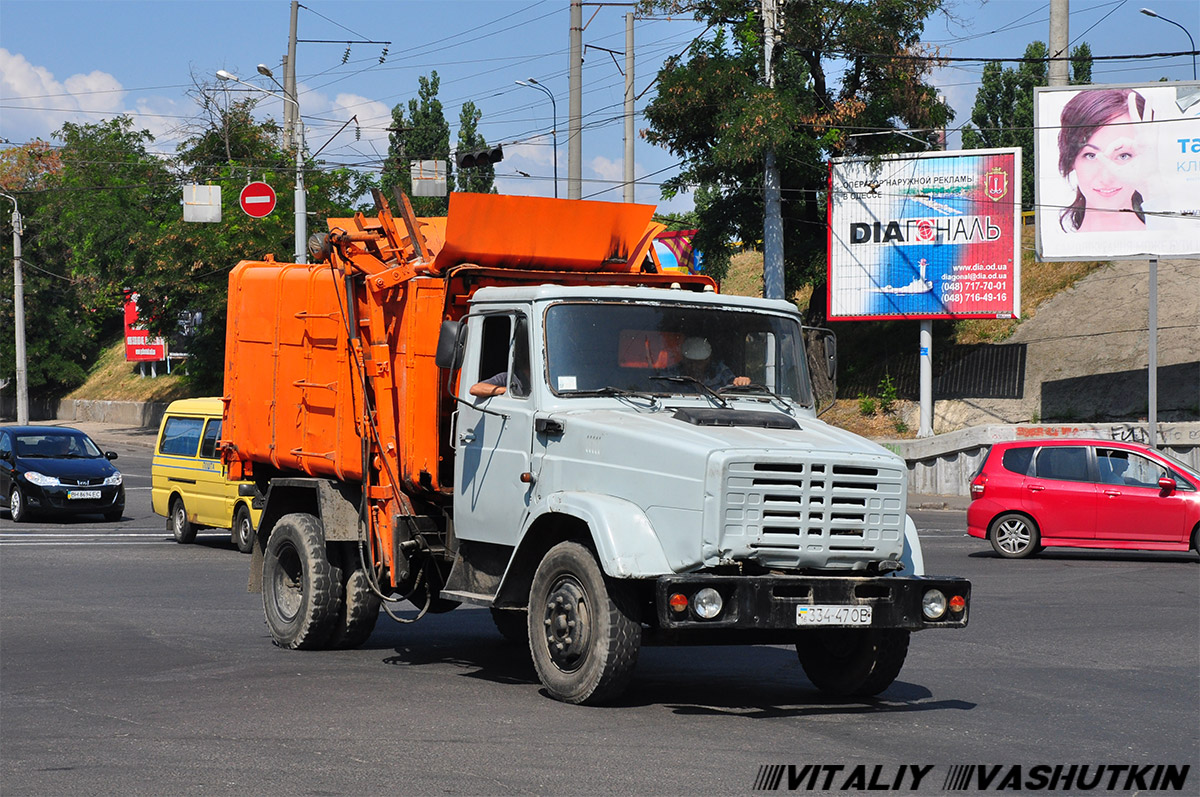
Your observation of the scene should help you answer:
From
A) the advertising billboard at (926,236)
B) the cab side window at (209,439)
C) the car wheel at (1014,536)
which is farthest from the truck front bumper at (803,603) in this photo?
the advertising billboard at (926,236)

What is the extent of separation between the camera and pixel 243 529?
19422mm

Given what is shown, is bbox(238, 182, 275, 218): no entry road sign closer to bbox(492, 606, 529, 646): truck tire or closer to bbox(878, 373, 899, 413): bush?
bbox(878, 373, 899, 413): bush

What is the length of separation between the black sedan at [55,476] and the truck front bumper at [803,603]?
62.9 ft

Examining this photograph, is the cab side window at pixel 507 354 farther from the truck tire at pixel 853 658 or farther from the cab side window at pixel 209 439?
the cab side window at pixel 209 439

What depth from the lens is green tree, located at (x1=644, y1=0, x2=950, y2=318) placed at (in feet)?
111

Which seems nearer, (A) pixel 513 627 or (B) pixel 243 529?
(A) pixel 513 627

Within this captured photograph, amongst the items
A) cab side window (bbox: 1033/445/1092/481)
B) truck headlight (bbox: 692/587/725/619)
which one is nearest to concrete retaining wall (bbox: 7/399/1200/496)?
cab side window (bbox: 1033/445/1092/481)

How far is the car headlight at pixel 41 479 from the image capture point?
24.8 m

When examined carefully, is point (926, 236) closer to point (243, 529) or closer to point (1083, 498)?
point (1083, 498)

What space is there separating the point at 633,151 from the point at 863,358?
9.53m

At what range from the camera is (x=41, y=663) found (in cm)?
1027

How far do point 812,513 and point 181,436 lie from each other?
1572cm

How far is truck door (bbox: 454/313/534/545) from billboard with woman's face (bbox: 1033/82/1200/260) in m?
24.9

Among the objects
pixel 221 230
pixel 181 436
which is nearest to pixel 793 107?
pixel 181 436
